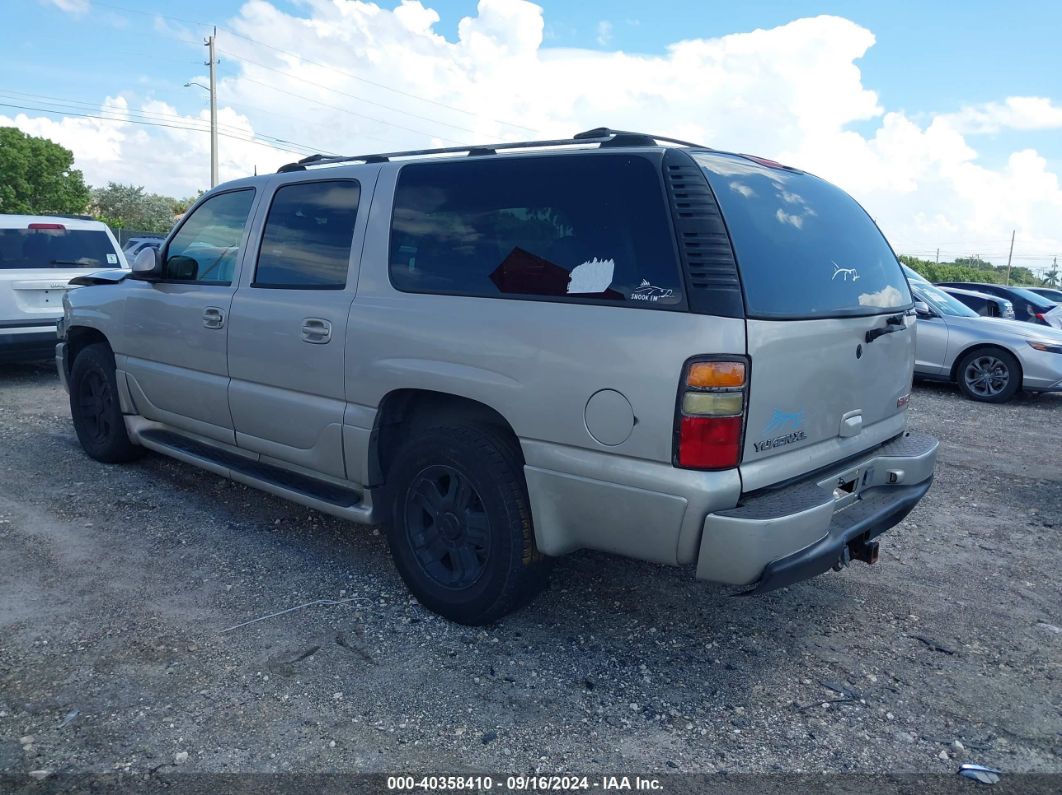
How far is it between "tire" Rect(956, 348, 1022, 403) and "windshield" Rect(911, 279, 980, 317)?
0.74 metres

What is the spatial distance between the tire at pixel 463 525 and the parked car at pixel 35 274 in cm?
617

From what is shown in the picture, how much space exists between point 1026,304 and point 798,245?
13.9m

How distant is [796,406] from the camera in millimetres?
2900

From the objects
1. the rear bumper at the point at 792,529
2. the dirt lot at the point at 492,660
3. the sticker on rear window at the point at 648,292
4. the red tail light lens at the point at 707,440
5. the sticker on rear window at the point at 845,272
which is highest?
the sticker on rear window at the point at 845,272

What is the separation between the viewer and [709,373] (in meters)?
2.64

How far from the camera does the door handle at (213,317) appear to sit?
4.30 metres

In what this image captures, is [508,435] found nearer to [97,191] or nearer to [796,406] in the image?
[796,406]

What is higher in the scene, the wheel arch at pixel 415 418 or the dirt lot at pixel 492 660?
the wheel arch at pixel 415 418

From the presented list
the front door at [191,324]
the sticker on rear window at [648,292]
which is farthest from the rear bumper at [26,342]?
the sticker on rear window at [648,292]

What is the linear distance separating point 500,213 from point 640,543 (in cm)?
141

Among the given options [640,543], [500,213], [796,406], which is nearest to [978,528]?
[796,406]

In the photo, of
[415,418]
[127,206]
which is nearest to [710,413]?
[415,418]

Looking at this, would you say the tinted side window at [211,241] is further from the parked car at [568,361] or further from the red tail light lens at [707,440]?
the red tail light lens at [707,440]

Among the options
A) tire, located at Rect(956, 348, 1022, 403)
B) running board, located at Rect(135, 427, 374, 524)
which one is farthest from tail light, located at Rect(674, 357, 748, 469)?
tire, located at Rect(956, 348, 1022, 403)
